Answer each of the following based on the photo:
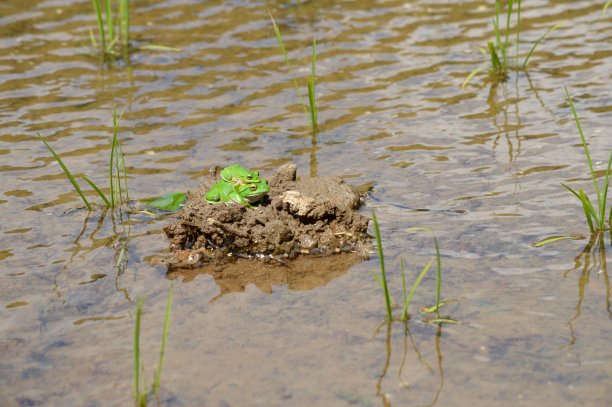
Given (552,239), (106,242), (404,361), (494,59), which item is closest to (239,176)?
(106,242)

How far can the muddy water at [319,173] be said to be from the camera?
3822 mm

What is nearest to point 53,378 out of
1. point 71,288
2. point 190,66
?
point 71,288

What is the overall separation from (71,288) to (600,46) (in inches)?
234

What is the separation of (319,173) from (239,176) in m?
1.39

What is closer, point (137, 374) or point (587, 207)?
point (137, 374)

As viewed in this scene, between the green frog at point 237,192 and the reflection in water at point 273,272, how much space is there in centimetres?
36

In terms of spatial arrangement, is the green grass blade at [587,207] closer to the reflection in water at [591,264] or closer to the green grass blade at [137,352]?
the reflection in water at [591,264]

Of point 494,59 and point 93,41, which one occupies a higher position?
point 93,41

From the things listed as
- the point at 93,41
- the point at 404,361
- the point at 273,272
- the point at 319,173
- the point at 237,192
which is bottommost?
the point at 404,361

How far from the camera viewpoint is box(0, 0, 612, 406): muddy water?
3.82m

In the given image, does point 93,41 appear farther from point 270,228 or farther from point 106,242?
point 270,228

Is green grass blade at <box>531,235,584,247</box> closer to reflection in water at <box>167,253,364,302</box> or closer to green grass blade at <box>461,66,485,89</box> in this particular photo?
reflection in water at <box>167,253,364,302</box>

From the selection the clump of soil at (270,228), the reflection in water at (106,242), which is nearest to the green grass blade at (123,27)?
the reflection in water at (106,242)

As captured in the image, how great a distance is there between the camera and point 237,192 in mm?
4969
